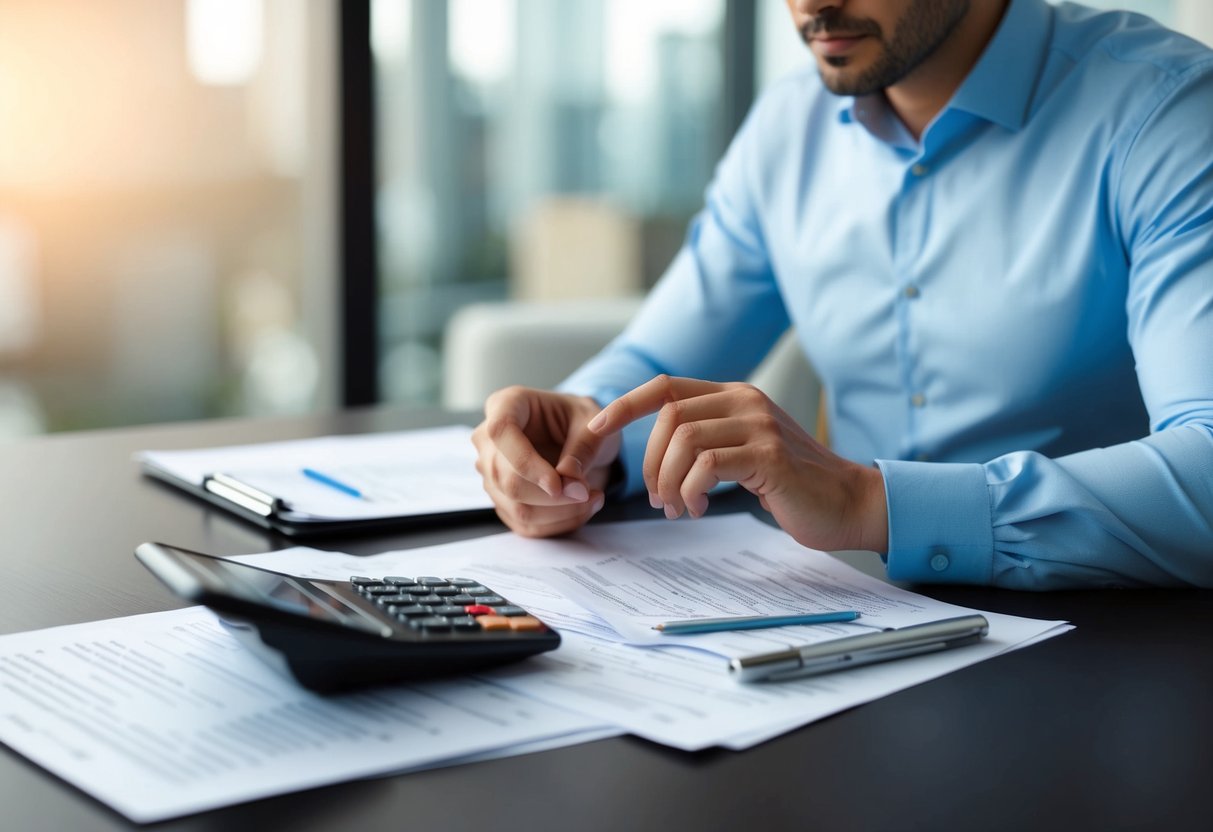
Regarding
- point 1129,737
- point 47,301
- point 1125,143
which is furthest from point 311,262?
point 1129,737

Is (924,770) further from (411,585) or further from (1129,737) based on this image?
(411,585)

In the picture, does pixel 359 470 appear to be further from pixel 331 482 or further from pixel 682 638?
pixel 682 638

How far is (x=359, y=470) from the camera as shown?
4.10ft

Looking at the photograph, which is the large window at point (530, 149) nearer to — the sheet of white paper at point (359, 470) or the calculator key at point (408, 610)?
the sheet of white paper at point (359, 470)

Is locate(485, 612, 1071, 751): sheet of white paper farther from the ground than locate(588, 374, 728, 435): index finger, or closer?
closer

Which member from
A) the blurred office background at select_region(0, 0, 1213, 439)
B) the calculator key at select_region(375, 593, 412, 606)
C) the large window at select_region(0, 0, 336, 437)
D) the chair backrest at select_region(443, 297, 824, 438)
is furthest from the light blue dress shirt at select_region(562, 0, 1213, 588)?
→ the large window at select_region(0, 0, 336, 437)

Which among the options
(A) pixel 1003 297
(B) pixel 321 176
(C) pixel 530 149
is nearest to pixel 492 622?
(A) pixel 1003 297

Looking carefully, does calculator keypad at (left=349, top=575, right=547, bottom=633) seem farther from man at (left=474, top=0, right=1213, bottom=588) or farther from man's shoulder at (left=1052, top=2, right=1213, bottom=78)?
man's shoulder at (left=1052, top=2, right=1213, bottom=78)

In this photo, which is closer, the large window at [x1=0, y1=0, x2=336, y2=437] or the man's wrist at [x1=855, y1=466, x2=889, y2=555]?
the man's wrist at [x1=855, y1=466, x2=889, y2=555]

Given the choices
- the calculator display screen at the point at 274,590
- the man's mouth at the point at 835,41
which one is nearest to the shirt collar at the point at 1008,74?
the man's mouth at the point at 835,41

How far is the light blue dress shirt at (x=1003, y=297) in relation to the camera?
0.95m

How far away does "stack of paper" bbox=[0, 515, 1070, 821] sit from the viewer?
59cm

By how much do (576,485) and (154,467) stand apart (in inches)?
19.8

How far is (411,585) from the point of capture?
0.78 metres
